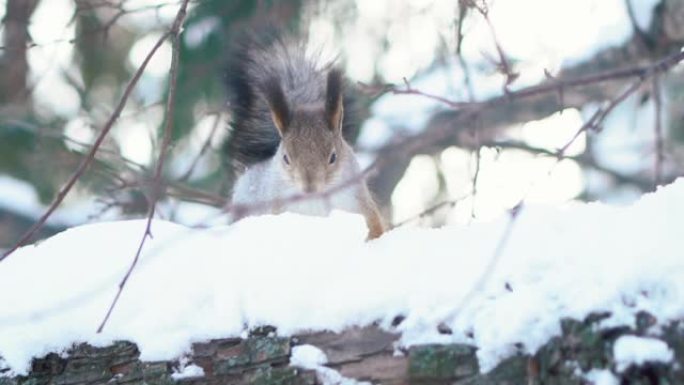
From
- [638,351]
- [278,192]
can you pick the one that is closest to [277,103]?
[278,192]

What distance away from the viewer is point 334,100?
10.2ft

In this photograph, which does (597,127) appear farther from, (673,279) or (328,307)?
(328,307)

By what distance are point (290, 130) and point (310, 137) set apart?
6 centimetres

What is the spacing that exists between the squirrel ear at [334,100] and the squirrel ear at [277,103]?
0.11 m

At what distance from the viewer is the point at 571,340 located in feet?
5.82

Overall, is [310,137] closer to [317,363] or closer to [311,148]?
[311,148]

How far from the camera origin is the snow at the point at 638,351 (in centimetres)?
167

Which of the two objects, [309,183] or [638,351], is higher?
→ [309,183]

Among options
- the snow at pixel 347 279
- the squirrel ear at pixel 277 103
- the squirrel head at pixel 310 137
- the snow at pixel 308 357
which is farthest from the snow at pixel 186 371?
the squirrel ear at pixel 277 103

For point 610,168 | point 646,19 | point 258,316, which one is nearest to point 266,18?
point 646,19

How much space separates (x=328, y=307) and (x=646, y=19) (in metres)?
2.32

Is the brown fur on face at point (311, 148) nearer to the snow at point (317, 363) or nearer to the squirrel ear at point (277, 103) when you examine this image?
the squirrel ear at point (277, 103)

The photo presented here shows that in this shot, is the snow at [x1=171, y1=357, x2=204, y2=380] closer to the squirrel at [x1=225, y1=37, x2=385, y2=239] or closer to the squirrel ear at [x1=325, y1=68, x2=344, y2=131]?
the squirrel at [x1=225, y1=37, x2=385, y2=239]

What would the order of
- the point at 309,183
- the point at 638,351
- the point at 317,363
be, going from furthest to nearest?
the point at 309,183, the point at 317,363, the point at 638,351
